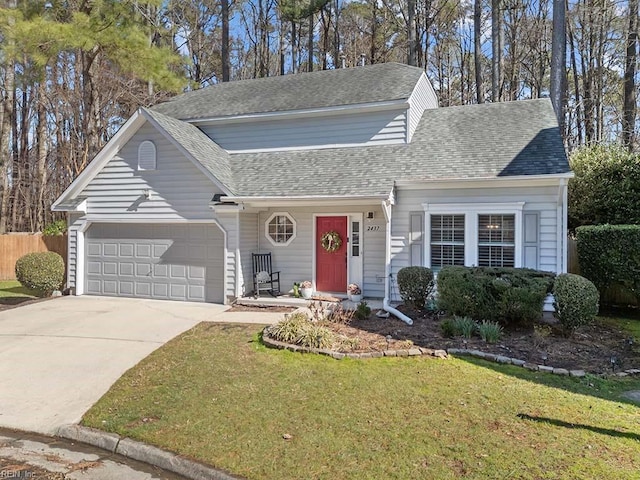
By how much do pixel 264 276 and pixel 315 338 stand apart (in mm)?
4534

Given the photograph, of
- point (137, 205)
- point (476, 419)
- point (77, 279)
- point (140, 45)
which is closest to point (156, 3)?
point (140, 45)

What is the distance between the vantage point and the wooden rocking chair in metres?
11.0

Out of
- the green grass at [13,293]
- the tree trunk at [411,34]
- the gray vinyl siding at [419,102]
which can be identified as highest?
the tree trunk at [411,34]

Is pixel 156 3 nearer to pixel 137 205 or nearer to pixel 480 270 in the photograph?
pixel 137 205

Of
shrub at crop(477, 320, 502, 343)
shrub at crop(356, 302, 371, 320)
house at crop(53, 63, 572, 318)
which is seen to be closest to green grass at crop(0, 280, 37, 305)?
house at crop(53, 63, 572, 318)

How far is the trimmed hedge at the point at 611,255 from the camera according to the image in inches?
371

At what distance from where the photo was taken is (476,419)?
4.36 m

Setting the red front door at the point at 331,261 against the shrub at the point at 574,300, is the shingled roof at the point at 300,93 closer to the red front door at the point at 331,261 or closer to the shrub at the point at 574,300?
the red front door at the point at 331,261

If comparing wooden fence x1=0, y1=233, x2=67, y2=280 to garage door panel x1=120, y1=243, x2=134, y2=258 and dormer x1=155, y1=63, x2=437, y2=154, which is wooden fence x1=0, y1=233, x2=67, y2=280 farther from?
dormer x1=155, y1=63, x2=437, y2=154

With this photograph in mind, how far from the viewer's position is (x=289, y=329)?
7.23 meters

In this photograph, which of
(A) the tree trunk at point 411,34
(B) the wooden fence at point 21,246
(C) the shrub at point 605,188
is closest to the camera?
(C) the shrub at point 605,188

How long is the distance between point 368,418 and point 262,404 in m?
1.24

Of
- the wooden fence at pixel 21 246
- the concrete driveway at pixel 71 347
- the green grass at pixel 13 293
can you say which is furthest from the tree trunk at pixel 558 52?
the green grass at pixel 13 293

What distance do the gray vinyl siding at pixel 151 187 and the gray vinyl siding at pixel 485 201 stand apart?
4702 millimetres
